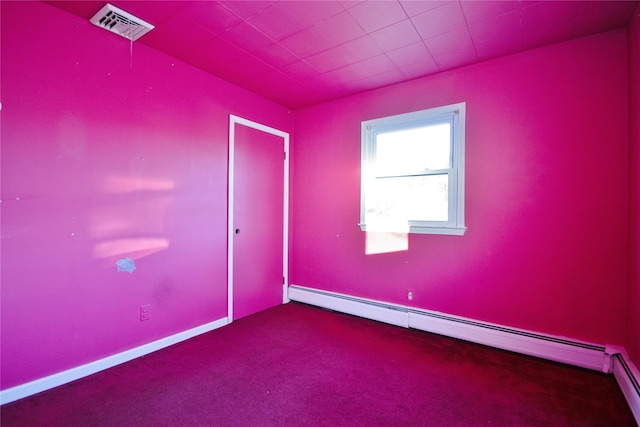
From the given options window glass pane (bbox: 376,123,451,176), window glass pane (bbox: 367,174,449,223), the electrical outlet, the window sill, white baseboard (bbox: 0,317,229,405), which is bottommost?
white baseboard (bbox: 0,317,229,405)

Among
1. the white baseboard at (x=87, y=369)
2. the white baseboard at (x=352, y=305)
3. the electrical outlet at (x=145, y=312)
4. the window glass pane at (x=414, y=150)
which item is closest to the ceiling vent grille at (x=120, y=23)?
the electrical outlet at (x=145, y=312)

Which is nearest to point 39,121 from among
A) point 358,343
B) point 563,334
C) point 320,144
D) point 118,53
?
point 118,53

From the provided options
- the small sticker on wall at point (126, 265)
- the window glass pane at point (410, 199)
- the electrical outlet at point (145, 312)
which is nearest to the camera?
the small sticker on wall at point (126, 265)

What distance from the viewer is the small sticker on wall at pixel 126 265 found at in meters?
2.46

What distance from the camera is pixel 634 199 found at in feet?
7.02

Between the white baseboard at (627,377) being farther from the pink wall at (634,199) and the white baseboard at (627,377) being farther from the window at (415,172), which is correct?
the window at (415,172)

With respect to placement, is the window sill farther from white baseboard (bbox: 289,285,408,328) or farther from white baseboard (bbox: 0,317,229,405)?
white baseboard (bbox: 0,317,229,405)

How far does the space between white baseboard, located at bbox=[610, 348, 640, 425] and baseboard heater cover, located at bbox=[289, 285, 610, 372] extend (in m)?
0.07

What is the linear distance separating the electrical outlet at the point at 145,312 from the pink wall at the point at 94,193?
0.03m

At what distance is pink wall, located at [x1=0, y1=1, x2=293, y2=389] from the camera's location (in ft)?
6.56

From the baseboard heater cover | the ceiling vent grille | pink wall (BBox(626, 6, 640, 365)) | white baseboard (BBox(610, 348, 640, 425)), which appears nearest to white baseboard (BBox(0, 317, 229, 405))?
the baseboard heater cover

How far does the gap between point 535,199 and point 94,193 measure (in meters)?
3.65

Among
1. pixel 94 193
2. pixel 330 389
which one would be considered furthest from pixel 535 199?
pixel 94 193

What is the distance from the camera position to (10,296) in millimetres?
1964
